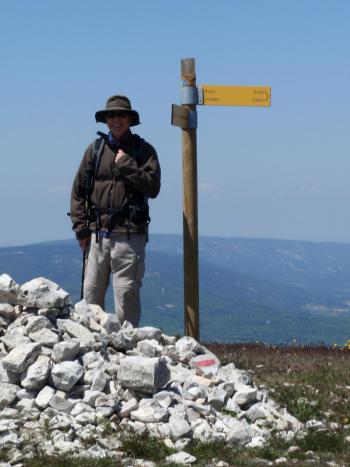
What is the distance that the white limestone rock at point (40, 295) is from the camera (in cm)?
1125

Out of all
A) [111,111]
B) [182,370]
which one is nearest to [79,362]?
[182,370]

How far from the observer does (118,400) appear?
9.91 meters

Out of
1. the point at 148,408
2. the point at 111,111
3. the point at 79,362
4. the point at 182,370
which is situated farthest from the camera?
the point at 111,111

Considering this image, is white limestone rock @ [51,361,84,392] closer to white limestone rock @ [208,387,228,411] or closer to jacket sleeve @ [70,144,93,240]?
white limestone rock @ [208,387,228,411]

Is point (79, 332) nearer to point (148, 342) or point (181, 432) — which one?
point (148, 342)

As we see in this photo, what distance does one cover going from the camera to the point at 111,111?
40.2 ft

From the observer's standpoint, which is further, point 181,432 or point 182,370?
point 182,370

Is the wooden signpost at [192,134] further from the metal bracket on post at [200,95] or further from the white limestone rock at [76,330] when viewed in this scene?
the white limestone rock at [76,330]

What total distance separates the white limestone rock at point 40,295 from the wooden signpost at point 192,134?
114 inches

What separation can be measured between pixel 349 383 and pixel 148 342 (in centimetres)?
271

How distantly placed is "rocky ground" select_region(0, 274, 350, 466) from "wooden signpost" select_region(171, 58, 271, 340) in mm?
1947

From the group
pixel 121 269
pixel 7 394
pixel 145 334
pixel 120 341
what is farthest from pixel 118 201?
pixel 7 394

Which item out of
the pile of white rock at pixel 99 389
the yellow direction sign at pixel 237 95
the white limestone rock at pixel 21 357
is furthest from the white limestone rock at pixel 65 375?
the yellow direction sign at pixel 237 95

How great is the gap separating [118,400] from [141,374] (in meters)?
0.35
